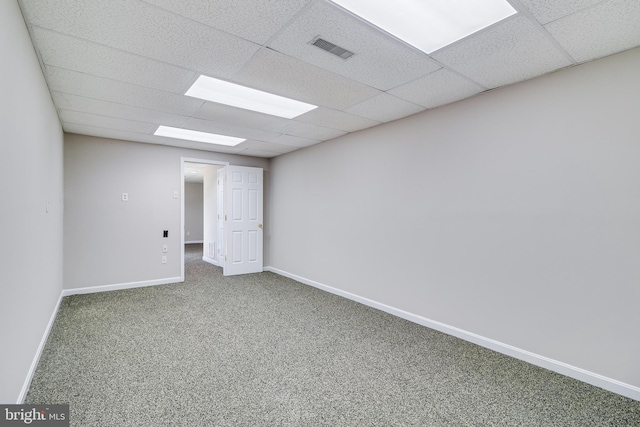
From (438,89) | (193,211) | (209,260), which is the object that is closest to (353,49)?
(438,89)

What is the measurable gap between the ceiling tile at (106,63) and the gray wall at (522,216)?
246 centimetres

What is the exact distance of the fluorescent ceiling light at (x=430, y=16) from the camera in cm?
172

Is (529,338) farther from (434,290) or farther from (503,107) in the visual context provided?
(503,107)

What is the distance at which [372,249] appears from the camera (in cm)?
401

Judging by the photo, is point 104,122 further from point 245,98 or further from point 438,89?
point 438,89

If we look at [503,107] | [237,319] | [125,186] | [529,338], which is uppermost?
[503,107]

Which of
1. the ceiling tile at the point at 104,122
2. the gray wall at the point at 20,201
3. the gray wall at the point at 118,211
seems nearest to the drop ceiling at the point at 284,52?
the ceiling tile at the point at 104,122

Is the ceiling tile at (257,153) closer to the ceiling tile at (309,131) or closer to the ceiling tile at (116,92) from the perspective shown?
the ceiling tile at (309,131)

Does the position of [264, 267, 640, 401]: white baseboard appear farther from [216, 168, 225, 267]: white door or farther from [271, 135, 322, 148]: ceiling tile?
[216, 168, 225, 267]: white door

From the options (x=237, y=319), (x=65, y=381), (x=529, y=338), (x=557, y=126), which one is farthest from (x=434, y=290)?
(x=65, y=381)

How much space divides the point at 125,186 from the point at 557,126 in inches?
219

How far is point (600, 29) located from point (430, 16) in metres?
1.08

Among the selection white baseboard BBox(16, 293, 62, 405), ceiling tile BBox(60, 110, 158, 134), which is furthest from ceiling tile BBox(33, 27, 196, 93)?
white baseboard BBox(16, 293, 62, 405)

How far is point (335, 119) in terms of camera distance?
12.2ft
